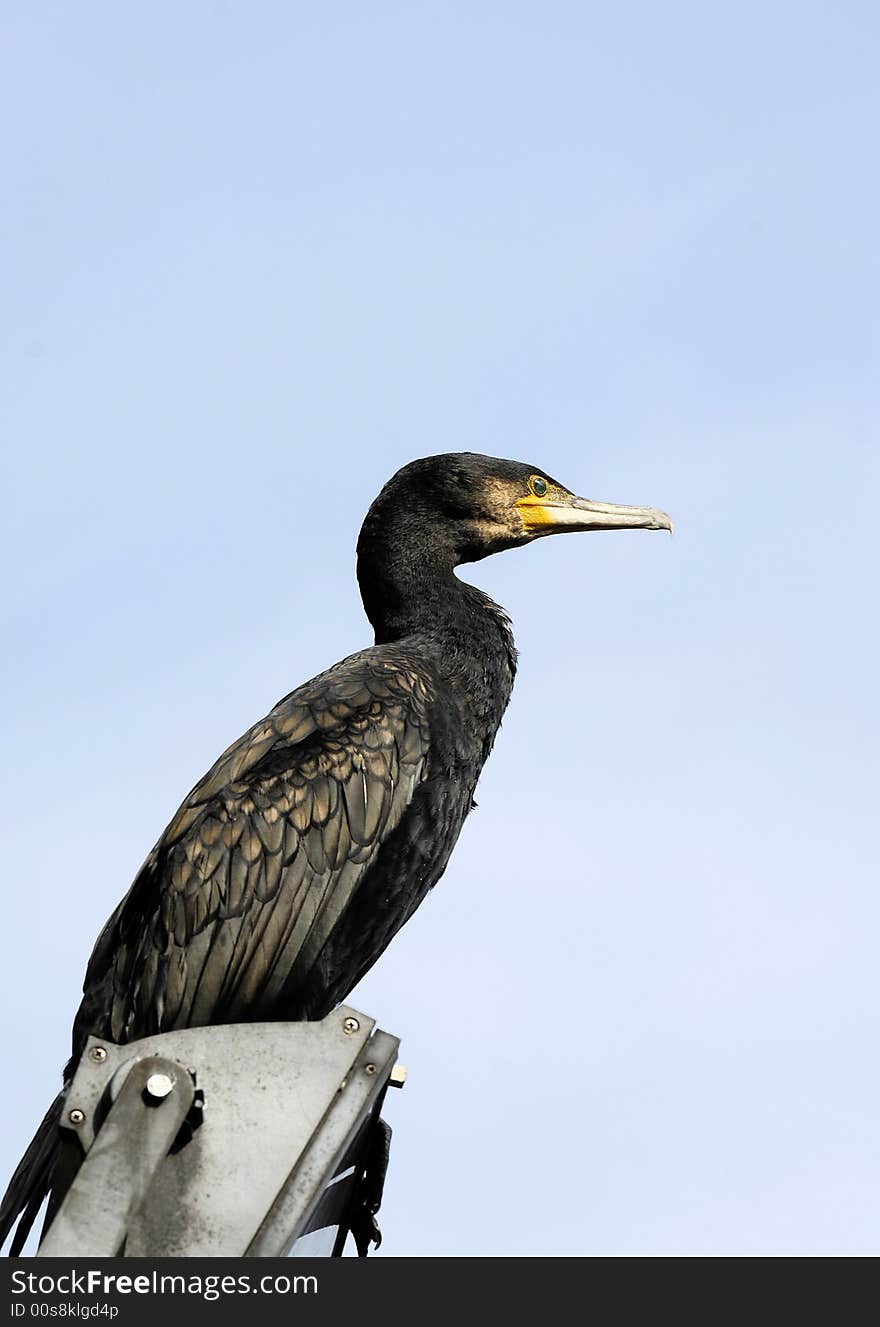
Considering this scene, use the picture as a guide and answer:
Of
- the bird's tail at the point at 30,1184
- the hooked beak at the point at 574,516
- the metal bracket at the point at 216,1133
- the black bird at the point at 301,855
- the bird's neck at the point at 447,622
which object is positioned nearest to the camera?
the metal bracket at the point at 216,1133

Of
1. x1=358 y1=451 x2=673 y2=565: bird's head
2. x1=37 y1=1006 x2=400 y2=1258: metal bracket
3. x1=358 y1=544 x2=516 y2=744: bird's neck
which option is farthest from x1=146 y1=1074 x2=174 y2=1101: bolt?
x1=358 y1=451 x2=673 y2=565: bird's head

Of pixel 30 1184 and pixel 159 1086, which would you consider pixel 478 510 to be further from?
pixel 159 1086

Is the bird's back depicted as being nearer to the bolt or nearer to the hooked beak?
the hooked beak

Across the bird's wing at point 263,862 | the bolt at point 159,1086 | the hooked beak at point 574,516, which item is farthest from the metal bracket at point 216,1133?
the hooked beak at point 574,516

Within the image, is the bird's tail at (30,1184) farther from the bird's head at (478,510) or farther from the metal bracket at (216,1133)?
the bird's head at (478,510)

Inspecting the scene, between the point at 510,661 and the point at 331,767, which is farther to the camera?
the point at 510,661

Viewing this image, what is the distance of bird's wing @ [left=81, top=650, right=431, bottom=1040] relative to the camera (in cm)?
700

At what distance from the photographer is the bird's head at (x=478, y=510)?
29.6ft

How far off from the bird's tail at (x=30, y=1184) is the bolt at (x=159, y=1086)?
1.81 m

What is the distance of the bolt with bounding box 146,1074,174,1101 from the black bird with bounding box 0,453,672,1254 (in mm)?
1950

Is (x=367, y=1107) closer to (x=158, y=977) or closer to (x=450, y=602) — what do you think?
(x=158, y=977)
